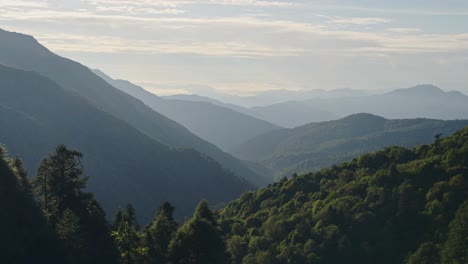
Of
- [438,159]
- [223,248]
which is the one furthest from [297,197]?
[223,248]

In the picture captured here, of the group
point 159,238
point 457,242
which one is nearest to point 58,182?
point 159,238

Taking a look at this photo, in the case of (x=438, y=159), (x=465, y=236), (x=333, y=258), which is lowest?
(x=333, y=258)

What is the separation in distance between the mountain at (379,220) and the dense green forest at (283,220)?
18 cm

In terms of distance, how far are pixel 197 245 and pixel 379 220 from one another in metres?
45.6

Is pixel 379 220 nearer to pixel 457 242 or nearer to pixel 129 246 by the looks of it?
pixel 457 242

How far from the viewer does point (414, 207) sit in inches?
3460

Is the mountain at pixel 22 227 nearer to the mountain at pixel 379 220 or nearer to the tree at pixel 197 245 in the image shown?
the tree at pixel 197 245

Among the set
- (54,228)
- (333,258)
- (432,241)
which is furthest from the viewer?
Result: (333,258)

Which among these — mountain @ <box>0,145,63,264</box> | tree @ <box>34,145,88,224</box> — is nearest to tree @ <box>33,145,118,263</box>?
tree @ <box>34,145,88,224</box>

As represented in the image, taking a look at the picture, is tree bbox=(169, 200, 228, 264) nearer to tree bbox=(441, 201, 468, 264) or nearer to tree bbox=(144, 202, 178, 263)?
tree bbox=(144, 202, 178, 263)

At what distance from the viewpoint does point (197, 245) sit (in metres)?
53.6

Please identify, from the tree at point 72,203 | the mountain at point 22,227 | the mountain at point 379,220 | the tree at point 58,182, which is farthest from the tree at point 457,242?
the mountain at point 22,227

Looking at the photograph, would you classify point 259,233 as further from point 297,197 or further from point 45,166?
point 45,166

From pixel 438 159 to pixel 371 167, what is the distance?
829 inches
